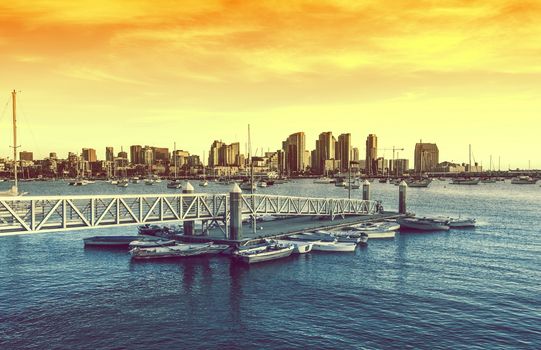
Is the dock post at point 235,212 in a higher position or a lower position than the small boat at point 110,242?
higher

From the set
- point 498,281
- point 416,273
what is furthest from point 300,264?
point 498,281

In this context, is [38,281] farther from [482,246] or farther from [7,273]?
[482,246]

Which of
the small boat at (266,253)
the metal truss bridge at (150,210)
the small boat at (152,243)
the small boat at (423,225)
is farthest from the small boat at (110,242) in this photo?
the small boat at (423,225)

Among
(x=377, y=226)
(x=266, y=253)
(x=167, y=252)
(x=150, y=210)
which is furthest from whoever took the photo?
(x=377, y=226)

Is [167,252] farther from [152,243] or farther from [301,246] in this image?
[301,246]

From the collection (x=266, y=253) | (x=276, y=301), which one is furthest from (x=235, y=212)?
(x=276, y=301)

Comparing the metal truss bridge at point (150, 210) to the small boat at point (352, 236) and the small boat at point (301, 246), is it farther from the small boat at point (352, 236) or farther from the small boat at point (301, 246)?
the small boat at point (352, 236)
